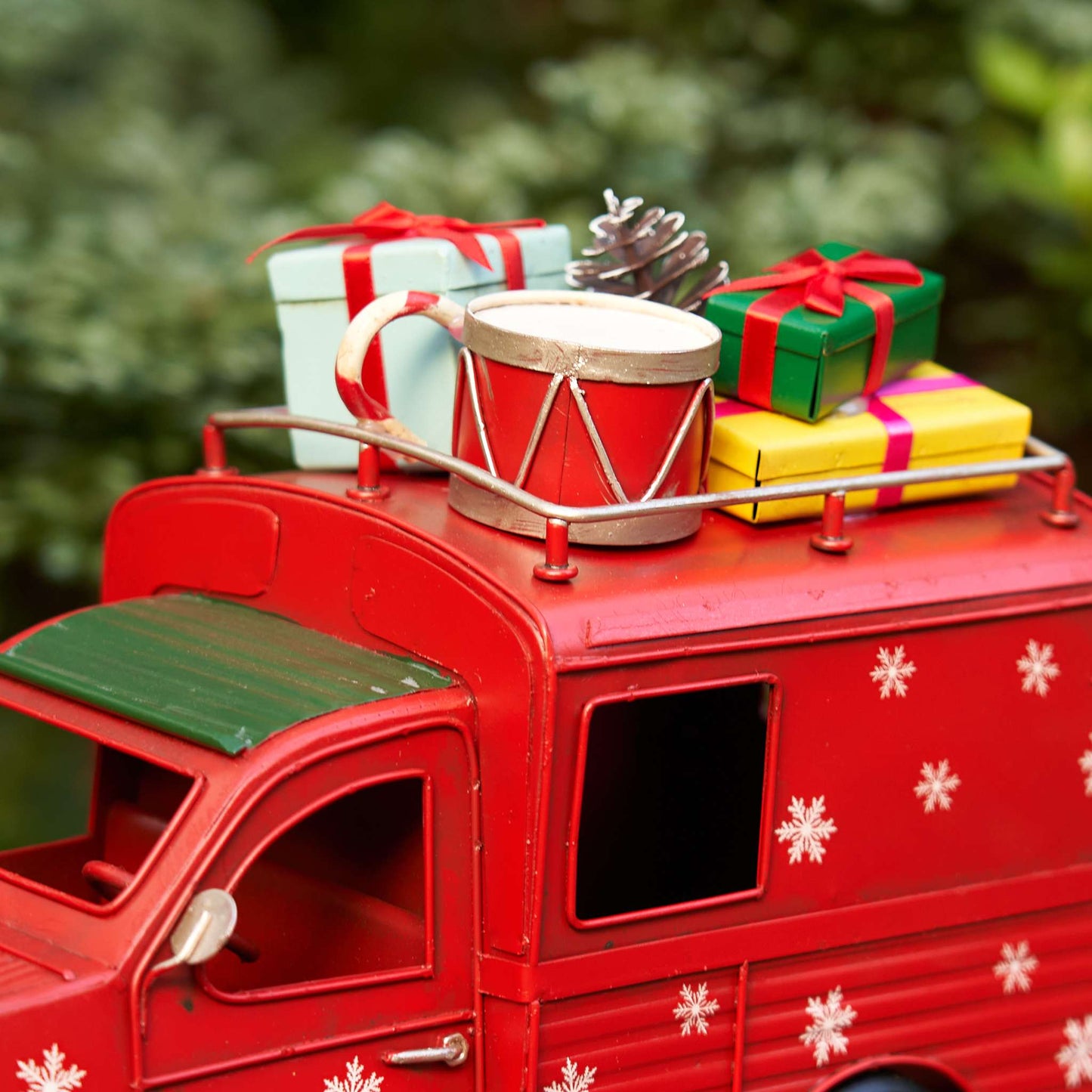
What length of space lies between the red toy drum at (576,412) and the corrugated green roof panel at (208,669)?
0.40m

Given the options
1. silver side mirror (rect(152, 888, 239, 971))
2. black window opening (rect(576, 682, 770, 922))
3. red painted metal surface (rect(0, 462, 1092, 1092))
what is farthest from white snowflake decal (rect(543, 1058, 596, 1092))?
silver side mirror (rect(152, 888, 239, 971))

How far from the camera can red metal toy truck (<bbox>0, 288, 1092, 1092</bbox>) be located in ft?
8.58

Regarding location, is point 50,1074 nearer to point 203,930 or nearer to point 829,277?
point 203,930

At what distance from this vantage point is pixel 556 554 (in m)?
2.77

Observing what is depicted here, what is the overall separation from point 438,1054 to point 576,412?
3.88 feet

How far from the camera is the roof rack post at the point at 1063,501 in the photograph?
11.1ft

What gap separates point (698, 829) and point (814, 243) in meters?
3.62

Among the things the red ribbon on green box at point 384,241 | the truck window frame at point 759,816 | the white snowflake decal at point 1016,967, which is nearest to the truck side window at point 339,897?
the truck window frame at point 759,816

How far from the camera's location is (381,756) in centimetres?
270

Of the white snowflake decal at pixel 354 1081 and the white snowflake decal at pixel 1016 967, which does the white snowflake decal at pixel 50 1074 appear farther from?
the white snowflake decal at pixel 1016 967

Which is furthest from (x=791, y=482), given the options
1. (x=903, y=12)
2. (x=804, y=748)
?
(x=903, y=12)

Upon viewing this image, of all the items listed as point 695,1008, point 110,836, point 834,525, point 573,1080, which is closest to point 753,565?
point 834,525

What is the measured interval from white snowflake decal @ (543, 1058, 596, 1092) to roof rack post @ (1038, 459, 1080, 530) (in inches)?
60.8

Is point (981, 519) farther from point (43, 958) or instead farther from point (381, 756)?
point (43, 958)
